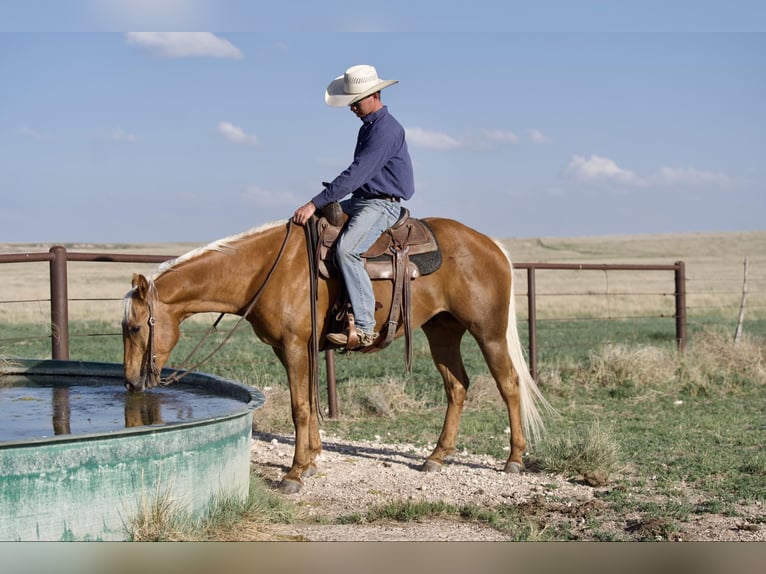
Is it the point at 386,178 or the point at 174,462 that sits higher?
the point at 386,178

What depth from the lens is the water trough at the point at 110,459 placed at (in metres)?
3.89

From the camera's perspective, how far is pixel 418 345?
1830 centimetres

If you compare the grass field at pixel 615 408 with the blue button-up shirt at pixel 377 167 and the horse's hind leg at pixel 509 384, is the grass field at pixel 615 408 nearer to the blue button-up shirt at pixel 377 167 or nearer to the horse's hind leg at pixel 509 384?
the horse's hind leg at pixel 509 384

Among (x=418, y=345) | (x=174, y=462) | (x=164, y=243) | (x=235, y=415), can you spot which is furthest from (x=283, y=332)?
(x=164, y=243)

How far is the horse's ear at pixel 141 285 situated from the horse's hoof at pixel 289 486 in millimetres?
1633

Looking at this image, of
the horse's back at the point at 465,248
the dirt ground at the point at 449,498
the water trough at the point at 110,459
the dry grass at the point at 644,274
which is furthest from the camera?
the dry grass at the point at 644,274

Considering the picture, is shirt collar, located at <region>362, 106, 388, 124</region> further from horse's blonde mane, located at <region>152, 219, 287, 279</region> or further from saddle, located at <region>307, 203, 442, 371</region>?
horse's blonde mane, located at <region>152, 219, 287, 279</region>

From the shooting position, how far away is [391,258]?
626 cm

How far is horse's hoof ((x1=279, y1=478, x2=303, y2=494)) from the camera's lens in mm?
5859

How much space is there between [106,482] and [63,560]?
1705mm

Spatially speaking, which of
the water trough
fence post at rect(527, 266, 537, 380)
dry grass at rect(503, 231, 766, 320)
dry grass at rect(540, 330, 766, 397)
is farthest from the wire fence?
the water trough

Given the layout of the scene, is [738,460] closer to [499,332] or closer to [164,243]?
[499,332]

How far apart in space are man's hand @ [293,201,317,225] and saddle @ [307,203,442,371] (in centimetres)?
8

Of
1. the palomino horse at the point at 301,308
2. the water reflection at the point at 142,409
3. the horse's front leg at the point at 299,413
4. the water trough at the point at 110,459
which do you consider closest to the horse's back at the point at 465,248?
the palomino horse at the point at 301,308
